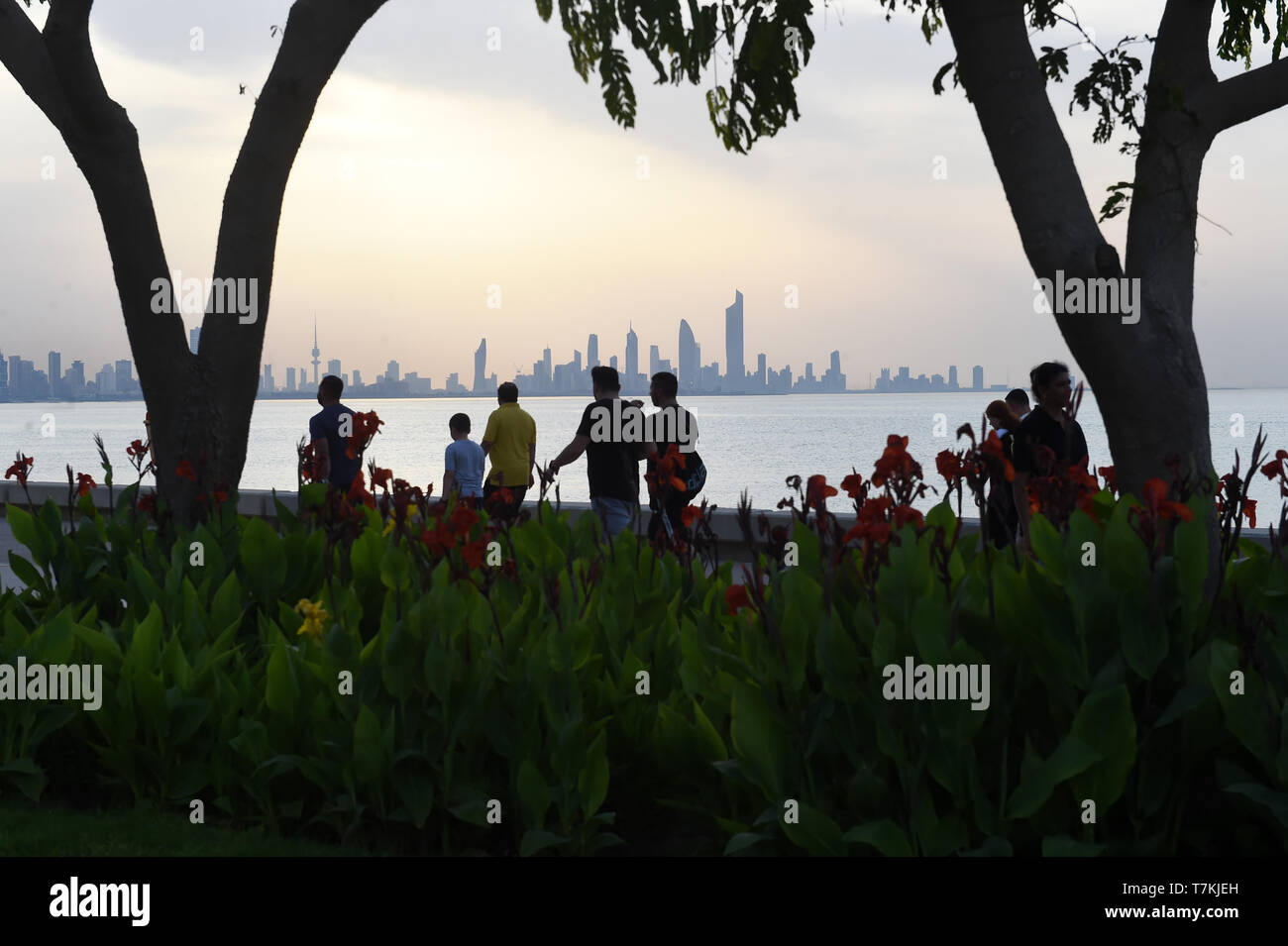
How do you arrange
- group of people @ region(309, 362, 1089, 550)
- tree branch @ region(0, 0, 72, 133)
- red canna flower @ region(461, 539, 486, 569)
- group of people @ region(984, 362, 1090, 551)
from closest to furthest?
red canna flower @ region(461, 539, 486, 569) < group of people @ region(309, 362, 1089, 550) < group of people @ region(984, 362, 1090, 551) < tree branch @ region(0, 0, 72, 133)

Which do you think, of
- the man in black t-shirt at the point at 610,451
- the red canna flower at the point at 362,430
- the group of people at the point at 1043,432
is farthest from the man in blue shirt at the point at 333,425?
the group of people at the point at 1043,432

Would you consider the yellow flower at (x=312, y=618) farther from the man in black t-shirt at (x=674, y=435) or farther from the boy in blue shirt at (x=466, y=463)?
the boy in blue shirt at (x=466, y=463)

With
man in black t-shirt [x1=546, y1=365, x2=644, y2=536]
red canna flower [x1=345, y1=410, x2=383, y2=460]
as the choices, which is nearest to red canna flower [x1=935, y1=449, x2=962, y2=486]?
red canna flower [x1=345, y1=410, x2=383, y2=460]

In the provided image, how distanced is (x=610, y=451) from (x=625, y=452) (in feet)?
0.38

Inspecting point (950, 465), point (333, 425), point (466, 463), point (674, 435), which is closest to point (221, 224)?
point (333, 425)

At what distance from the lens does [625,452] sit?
8438 mm

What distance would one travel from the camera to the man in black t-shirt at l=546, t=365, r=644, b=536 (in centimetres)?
845

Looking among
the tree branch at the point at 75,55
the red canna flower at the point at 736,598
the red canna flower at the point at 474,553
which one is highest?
the tree branch at the point at 75,55

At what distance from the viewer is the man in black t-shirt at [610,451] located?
27.7ft

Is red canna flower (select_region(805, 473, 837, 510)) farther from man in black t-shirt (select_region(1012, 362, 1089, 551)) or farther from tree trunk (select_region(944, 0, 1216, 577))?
man in black t-shirt (select_region(1012, 362, 1089, 551))

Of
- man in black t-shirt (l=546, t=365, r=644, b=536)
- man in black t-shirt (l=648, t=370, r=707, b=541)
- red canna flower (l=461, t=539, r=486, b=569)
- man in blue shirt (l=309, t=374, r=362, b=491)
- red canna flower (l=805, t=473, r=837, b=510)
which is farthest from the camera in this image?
man in blue shirt (l=309, t=374, r=362, b=491)

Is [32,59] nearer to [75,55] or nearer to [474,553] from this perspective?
[75,55]

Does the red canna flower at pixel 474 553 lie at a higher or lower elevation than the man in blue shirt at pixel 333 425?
lower
